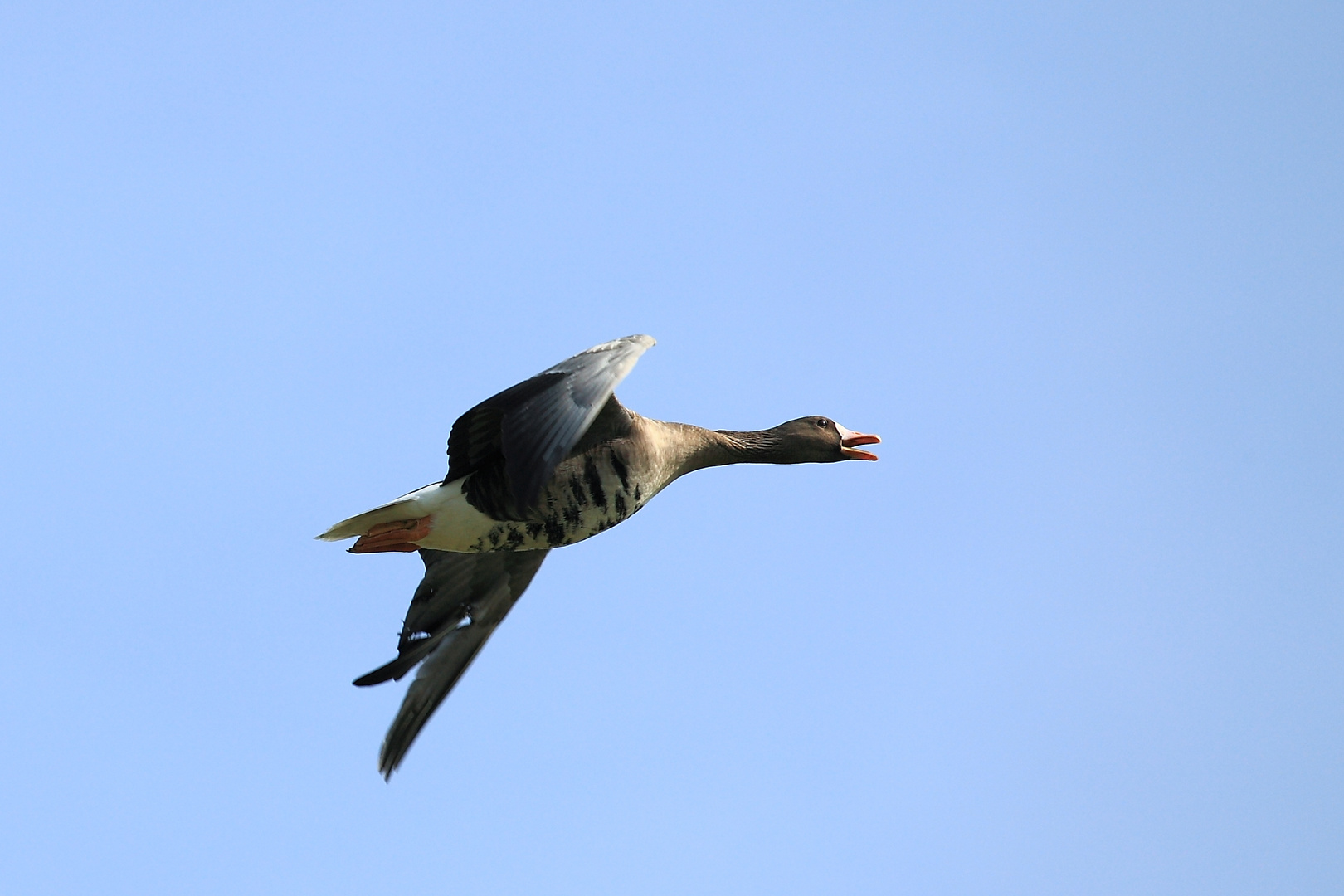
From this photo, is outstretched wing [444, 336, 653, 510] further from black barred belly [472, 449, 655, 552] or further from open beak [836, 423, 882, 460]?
open beak [836, 423, 882, 460]

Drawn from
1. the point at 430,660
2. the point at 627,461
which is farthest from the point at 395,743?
the point at 627,461

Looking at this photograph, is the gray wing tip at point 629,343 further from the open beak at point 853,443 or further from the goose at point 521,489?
the open beak at point 853,443

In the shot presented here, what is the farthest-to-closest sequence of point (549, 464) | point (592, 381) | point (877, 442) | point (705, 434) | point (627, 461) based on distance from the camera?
point (877, 442), point (705, 434), point (627, 461), point (592, 381), point (549, 464)

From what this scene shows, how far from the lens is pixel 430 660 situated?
39.6 feet

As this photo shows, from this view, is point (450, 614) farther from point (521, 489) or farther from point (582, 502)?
point (521, 489)

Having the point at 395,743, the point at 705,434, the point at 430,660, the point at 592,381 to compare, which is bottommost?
the point at 395,743

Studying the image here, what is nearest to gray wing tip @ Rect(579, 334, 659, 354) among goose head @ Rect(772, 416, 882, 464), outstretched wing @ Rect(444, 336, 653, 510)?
outstretched wing @ Rect(444, 336, 653, 510)

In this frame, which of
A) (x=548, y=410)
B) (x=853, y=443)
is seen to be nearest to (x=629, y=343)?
(x=548, y=410)

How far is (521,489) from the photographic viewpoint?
324 inches

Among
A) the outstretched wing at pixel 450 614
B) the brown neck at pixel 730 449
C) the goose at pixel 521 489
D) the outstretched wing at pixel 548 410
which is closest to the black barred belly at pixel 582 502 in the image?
the goose at pixel 521 489

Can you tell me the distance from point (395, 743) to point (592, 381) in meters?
4.34

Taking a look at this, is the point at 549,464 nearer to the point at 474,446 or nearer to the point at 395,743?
the point at 474,446

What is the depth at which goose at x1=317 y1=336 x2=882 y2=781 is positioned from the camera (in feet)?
29.3

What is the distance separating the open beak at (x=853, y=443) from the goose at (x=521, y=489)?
1 cm
